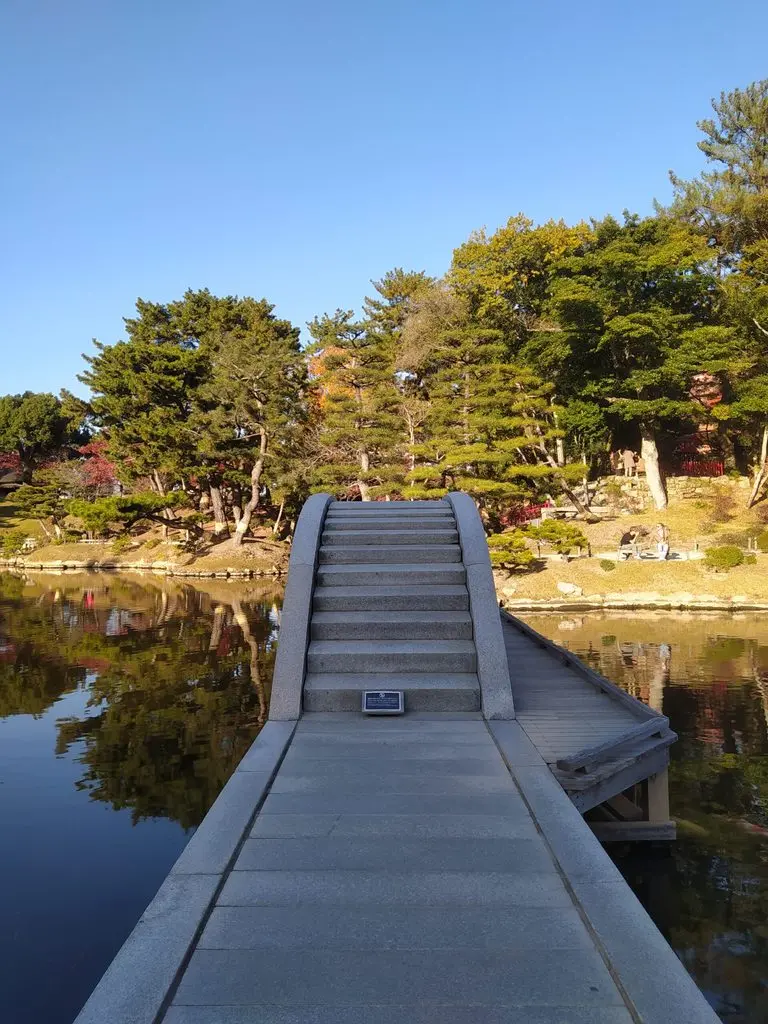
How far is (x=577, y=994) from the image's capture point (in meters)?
2.45

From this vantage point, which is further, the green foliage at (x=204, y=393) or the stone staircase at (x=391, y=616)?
the green foliage at (x=204, y=393)

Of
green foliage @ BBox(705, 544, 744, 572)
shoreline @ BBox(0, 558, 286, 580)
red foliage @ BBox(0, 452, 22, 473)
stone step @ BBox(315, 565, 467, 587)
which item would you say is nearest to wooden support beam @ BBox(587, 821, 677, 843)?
stone step @ BBox(315, 565, 467, 587)

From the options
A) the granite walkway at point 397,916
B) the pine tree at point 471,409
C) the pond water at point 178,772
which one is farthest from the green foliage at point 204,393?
the granite walkway at point 397,916

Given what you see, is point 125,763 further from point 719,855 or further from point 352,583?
point 719,855

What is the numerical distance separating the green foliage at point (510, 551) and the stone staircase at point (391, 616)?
1334 centimetres

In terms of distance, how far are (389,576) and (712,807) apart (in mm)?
4086

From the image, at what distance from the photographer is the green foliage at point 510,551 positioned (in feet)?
69.8

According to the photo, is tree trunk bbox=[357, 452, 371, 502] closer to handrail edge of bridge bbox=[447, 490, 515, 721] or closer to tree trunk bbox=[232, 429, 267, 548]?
tree trunk bbox=[232, 429, 267, 548]

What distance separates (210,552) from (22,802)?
85.1 feet

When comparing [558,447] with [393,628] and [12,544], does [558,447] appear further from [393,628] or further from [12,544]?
[12,544]

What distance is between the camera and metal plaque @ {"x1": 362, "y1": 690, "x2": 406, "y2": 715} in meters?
5.56

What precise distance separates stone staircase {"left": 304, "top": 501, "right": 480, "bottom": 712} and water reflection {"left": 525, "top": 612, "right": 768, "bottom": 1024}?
220 cm

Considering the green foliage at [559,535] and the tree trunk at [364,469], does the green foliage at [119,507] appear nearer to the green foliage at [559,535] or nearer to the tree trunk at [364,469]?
the tree trunk at [364,469]

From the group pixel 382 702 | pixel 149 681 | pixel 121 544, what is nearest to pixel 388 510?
pixel 382 702
